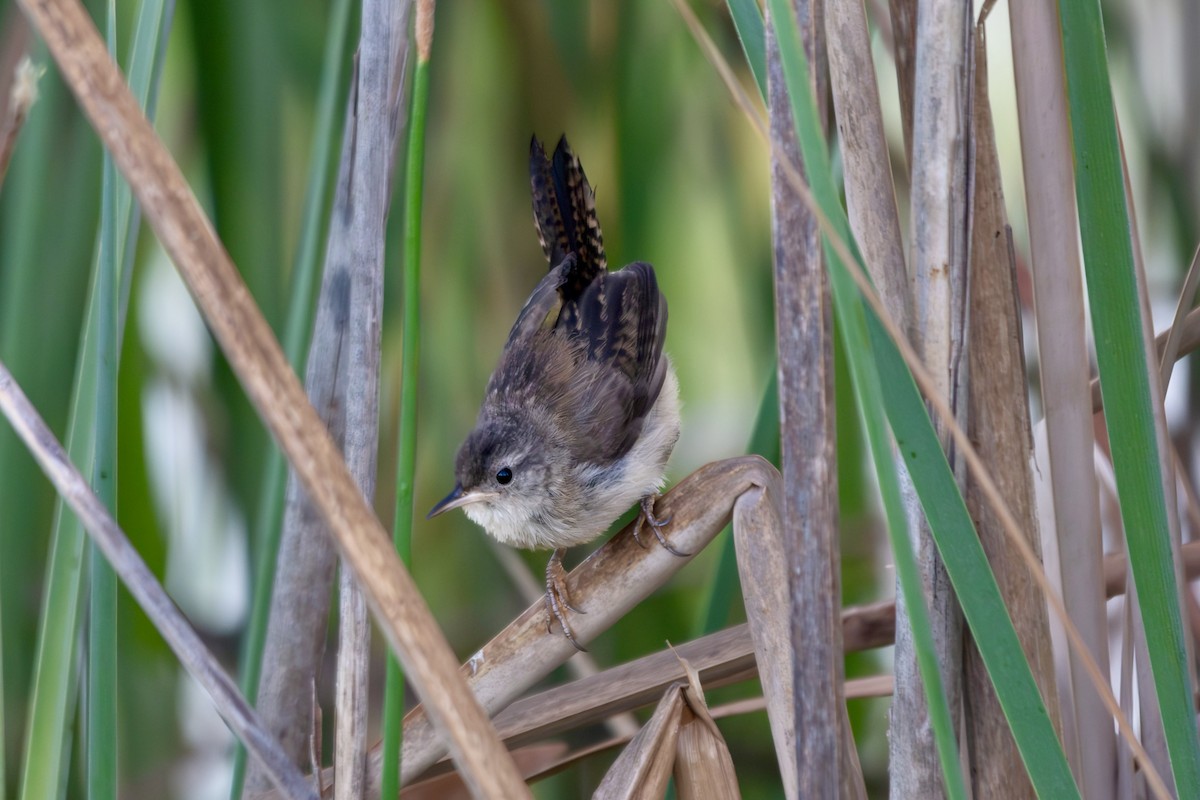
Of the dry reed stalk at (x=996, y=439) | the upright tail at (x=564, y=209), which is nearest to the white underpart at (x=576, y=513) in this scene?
the upright tail at (x=564, y=209)

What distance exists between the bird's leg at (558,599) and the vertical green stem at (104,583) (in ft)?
1.61

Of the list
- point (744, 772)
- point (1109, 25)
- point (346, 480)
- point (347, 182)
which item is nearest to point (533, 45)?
point (347, 182)

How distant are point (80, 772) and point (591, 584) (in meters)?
0.92

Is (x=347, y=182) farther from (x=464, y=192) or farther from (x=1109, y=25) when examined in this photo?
(x=1109, y=25)

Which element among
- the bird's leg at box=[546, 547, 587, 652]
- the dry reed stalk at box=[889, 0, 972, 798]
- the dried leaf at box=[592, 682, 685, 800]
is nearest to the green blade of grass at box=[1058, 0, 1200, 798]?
the dry reed stalk at box=[889, 0, 972, 798]

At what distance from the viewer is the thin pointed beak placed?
1638 millimetres

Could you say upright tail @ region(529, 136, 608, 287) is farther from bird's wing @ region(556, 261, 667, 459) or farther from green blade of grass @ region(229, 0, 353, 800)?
green blade of grass @ region(229, 0, 353, 800)

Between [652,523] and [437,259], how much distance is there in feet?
2.31

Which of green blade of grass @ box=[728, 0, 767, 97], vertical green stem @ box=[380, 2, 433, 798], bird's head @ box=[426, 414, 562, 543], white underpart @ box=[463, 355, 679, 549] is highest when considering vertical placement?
green blade of grass @ box=[728, 0, 767, 97]

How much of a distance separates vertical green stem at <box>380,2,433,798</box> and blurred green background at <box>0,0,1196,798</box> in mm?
765

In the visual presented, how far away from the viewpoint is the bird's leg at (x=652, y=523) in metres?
1.27

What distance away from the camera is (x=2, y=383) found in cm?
86

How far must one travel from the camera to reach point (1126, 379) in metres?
0.85

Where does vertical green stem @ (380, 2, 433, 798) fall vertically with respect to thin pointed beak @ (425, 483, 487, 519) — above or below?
above
